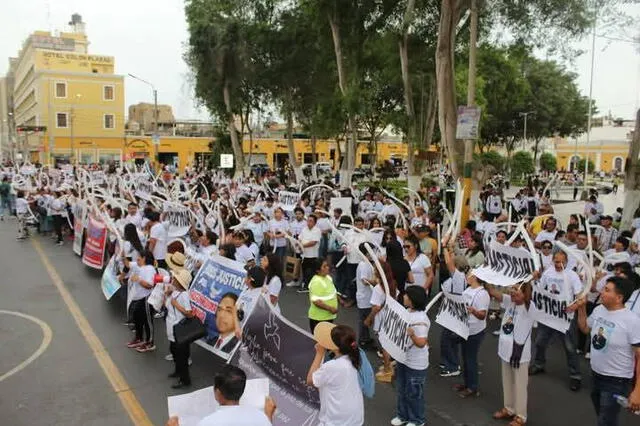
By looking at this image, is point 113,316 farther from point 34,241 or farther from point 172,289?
point 34,241

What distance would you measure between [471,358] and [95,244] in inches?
363

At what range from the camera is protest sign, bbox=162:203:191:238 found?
12570mm

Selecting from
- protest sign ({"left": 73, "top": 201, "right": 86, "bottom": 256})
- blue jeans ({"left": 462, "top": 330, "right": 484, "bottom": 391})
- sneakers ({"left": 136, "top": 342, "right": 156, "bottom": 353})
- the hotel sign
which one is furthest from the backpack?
the hotel sign

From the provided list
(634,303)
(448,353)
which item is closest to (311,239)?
(448,353)

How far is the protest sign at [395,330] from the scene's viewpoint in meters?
5.65

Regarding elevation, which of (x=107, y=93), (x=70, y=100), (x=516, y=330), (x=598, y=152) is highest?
(x=107, y=93)

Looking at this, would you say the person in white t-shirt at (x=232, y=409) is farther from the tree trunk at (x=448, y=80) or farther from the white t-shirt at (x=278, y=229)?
the tree trunk at (x=448, y=80)

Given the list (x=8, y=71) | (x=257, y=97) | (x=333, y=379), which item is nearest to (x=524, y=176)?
(x=257, y=97)

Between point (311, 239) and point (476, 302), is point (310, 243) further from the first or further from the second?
point (476, 302)

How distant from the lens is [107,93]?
65.9 metres

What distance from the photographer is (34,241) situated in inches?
676

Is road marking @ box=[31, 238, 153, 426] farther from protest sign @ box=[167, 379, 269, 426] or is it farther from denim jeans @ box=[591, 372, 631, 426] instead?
denim jeans @ box=[591, 372, 631, 426]

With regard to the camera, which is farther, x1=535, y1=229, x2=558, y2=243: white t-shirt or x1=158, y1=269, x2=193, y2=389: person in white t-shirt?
x1=535, y1=229, x2=558, y2=243: white t-shirt

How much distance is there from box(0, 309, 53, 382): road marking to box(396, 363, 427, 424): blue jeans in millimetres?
4773
